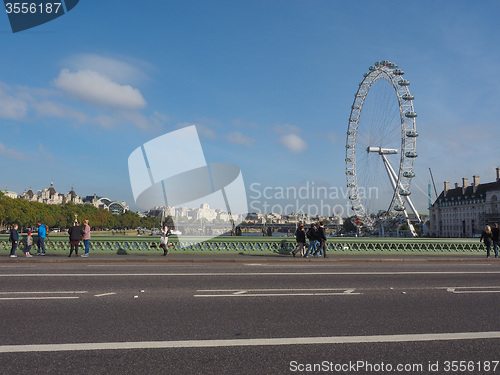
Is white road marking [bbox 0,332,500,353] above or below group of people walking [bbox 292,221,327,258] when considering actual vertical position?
below

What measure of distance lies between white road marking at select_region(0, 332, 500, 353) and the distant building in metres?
151

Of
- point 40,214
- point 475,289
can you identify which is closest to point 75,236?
point 475,289

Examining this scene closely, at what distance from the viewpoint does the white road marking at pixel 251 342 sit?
20.5 feet

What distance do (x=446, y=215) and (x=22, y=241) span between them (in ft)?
613

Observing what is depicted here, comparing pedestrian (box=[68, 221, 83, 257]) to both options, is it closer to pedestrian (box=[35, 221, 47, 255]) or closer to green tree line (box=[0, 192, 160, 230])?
pedestrian (box=[35, 221, 47, 255])

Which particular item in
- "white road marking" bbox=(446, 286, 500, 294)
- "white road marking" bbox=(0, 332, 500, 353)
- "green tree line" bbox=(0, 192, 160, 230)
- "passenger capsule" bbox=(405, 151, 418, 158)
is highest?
"passenger capsule" bbox=(405, 151, 418, 158)

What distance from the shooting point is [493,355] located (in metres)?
6.05

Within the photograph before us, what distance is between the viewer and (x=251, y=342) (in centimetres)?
657

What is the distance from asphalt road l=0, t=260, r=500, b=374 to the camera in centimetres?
569

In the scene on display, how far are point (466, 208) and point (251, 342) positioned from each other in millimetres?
183960

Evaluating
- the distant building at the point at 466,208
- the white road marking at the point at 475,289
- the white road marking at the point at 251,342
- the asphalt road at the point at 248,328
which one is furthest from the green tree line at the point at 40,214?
the distant building at the point at 466,208

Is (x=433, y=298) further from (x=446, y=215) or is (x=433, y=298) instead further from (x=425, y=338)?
(x=446, y=215)

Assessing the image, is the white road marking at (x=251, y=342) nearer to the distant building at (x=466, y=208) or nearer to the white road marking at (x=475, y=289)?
the white road marking at (x=475, y=289)

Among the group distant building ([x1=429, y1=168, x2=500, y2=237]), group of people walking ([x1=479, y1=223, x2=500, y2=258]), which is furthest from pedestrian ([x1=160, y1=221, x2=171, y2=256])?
distant building ([x1=429, y1=168, x2=500, y2=237])
